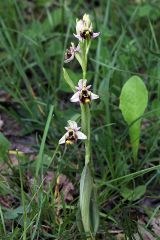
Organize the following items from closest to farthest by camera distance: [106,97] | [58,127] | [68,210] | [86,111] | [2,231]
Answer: [86,111], [2,231], [68,210], [106,97], [58,127]

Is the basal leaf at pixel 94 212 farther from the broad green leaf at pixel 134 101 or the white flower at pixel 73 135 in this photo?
the broad green leaf at pixel 134 101

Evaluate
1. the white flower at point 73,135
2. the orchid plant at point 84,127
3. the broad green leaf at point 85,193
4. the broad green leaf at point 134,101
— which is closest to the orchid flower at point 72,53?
the orchid plant at point 84,127

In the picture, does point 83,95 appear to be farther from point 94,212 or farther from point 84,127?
point 94,212

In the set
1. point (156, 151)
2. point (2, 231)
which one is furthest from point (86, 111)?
point (156, 151)

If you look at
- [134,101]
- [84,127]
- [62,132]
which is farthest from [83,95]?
[62,132]

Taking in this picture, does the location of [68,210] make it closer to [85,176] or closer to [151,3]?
[85,176]

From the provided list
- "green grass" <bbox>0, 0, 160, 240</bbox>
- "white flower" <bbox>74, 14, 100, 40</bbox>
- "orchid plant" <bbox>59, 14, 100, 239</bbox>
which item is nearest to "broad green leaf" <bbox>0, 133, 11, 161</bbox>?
"green grass" <bbox>0, 0, 160, 240</bbox>
